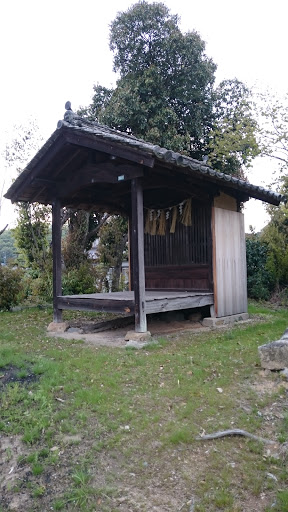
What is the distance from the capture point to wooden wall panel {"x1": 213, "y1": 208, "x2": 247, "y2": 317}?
8.30m

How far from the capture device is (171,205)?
9266mm

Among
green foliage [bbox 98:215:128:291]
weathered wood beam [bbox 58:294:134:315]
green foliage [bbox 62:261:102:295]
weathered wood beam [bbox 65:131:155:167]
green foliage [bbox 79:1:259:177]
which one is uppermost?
green foliage [bbox 79:1:259:177]

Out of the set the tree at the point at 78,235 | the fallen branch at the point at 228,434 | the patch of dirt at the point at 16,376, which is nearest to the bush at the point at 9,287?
the tree at the point at 78,235

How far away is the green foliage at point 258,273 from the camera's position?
1336 centimetres

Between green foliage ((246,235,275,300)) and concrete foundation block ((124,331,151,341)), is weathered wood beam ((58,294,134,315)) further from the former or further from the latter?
green foliage ((246,235,275,300))

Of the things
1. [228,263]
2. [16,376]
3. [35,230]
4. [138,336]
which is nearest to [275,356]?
[138,336]

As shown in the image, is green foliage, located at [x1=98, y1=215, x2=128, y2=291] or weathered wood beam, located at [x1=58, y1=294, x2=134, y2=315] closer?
weathered wood beam, located at [x1=58, y1=294, x2=134, y2=315]

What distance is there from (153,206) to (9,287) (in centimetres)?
447

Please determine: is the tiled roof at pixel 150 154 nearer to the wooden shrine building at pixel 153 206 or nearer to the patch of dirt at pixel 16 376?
the wooden shrine building at pixel 153 206

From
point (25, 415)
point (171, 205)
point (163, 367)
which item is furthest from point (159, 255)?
point (25, 415)

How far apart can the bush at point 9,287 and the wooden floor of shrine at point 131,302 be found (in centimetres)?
316

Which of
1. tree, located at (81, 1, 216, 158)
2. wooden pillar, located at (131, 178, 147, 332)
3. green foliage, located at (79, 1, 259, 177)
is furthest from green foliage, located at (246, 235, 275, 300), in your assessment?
wooden pillar, located at (131, 178, 147, 332)

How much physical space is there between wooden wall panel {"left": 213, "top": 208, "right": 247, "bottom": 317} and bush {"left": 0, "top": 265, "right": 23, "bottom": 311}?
5525mm

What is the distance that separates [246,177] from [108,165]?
39.1 ft
